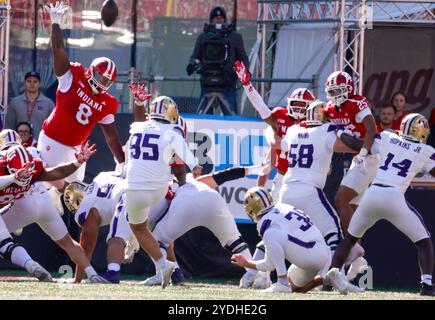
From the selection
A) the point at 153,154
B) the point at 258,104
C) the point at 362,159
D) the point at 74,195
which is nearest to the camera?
the point at 153,154

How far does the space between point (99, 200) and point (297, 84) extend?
412 cm

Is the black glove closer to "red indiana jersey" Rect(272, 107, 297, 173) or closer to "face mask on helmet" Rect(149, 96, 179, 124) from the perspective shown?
"red indiana jersey" Rect(272, 107, 297, 173)

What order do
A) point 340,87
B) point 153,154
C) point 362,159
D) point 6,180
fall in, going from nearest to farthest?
point 153,154, point 6,180, point 362,159, point 340,87

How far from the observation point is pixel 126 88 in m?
18.0

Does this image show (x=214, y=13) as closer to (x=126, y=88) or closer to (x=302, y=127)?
(x=126, y=88)

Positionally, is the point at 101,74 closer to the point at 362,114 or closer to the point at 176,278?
the point at 176,278

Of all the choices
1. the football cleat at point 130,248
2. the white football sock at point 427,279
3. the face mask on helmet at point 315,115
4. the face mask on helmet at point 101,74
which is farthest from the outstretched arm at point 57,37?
the white football sock at point 427,279

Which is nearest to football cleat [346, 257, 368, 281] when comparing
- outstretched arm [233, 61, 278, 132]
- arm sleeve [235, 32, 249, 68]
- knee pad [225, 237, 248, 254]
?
knee pad [225, 237, 248, 254]

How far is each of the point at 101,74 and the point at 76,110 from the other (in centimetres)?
47

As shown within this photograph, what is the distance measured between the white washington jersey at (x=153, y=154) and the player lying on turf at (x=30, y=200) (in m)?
0.51

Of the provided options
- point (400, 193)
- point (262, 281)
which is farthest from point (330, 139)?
point (262, 281)

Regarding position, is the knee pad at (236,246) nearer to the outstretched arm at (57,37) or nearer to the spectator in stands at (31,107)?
the outstretched arm at (57,37)

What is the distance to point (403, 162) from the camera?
1419cm

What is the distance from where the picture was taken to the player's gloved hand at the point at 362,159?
47.8 ft
